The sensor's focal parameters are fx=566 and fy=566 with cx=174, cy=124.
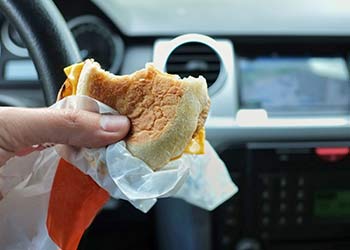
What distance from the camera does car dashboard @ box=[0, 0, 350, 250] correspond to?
0.79 metres

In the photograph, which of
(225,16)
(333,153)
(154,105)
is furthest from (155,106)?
(225,16)

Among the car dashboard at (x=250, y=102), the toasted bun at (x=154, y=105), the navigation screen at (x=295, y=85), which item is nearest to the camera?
the toasted bun at (x=154, y=105)

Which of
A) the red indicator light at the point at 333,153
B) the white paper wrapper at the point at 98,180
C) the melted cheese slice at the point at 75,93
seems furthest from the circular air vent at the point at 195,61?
the melted cheese slice at the point at 75,93

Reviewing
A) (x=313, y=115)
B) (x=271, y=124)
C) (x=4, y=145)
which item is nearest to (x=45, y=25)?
(x=4, y=145)

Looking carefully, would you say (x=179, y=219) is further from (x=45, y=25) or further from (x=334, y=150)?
(x=45, y=25)

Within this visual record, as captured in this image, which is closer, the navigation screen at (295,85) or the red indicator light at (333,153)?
the red indicator light at (333,153)

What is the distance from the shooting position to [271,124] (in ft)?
2.59

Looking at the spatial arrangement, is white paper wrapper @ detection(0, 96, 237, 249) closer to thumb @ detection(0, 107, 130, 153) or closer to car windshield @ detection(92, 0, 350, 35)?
thumb @ detection(0, 107, 130, 153)

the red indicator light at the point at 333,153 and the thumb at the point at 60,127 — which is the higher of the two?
the thumb at the point at 60,127

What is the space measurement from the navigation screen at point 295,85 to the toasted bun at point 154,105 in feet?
1.76

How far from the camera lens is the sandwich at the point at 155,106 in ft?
1.16

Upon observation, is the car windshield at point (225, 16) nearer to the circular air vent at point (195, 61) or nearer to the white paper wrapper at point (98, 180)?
the circular air vent at point (195, 61)

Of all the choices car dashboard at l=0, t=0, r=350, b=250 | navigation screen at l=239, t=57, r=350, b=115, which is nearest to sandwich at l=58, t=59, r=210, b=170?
car dashboard at l=0, t=0, r=350, b=250

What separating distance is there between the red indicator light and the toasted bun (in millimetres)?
456
